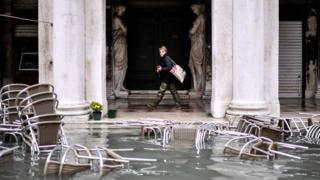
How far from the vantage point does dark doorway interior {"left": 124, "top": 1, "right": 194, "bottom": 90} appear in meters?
23.9

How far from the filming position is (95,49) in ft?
53.6

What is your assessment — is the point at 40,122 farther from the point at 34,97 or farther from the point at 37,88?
the point at 37,88

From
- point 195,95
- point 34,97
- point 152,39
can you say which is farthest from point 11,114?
point 152,39

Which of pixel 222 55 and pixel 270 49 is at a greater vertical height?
pixel 270 49

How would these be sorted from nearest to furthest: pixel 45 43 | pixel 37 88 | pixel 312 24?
pixel 37 88 → pixel 45 43 → pixel 312 24

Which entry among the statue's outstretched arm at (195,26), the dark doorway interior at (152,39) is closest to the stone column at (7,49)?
the dark doorway interior at (152,39)

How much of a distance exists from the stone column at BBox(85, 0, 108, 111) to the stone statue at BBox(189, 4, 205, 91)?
6.91 metres

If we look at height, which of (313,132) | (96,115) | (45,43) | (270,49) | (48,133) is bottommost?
(313,132)

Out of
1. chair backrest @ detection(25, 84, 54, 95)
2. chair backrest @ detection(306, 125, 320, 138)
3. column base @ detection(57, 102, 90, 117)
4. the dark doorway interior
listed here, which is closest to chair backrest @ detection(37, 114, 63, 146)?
chair backrest @ detection(25, 84, 54, 95)

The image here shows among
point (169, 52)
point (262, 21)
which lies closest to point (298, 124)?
point (262, 21)

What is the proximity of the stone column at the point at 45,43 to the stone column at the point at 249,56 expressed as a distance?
508cm

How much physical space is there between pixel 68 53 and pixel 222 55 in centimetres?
408

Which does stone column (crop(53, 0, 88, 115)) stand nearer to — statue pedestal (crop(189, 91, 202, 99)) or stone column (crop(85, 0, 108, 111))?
stone column (crop(85, 0, 108, 111))

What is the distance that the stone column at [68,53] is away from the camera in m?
15.6
